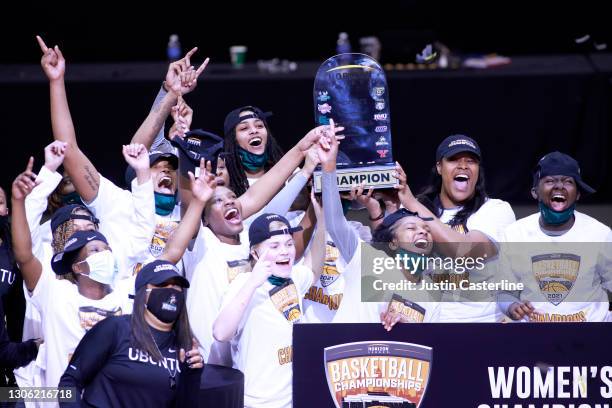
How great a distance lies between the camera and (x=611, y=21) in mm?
13500

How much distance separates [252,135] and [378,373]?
2193 millimetres

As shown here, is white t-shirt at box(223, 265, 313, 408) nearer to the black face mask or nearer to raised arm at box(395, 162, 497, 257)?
the black face mask

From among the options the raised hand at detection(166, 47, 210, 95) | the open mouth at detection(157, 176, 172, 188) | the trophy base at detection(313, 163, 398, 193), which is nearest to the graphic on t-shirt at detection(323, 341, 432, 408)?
the trophy base at detection(313, 163, 398, 193)

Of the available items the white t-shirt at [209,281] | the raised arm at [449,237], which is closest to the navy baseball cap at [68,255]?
the white t-shirt at [209,281]

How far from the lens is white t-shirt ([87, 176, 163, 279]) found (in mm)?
6168

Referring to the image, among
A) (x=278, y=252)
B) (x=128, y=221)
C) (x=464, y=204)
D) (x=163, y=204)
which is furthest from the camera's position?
(x=163, y=204)

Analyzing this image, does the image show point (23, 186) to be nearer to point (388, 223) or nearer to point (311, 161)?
point (311, 161)

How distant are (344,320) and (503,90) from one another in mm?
5567

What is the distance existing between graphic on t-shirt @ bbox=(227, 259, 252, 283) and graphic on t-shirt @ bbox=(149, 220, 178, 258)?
72 centimetres

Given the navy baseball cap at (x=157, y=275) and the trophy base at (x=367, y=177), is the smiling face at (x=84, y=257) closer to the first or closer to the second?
the navy baseball cap at (x=157, y=275)

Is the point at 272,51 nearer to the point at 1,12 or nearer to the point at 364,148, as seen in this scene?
the point at 1,12

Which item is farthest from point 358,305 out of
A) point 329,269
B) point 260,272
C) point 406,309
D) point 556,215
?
point 556,215

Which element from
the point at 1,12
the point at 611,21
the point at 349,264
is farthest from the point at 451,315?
the point at 1,12

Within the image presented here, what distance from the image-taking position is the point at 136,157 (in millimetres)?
6211
